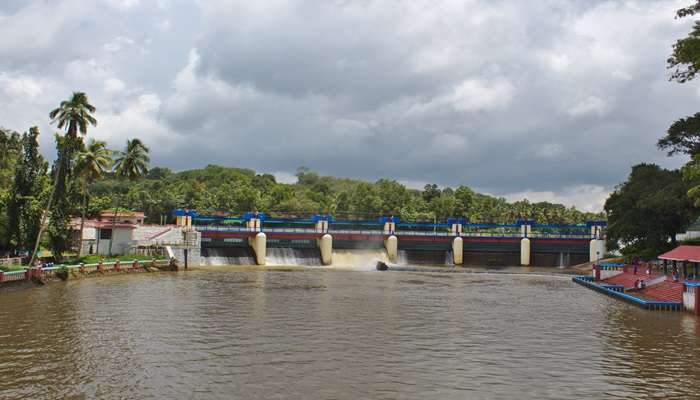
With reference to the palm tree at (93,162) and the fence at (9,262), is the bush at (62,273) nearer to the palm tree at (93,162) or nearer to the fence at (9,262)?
the fence at (9,262)

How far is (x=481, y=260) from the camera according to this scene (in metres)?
99.2

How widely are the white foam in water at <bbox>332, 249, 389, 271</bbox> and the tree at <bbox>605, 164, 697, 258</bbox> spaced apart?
1394 inches

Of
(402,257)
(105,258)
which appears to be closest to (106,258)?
(105,258)

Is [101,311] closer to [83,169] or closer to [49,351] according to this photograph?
[49,351]

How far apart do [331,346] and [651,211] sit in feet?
174

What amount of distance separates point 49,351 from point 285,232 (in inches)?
2620

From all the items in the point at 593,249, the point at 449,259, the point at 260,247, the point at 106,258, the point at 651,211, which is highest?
the point at 651,211

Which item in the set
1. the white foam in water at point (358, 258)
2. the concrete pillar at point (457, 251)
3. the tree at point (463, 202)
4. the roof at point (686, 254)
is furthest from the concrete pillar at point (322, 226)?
the tree at point (463, 202)

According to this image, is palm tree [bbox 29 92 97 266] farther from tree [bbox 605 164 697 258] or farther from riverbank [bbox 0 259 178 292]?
tree [bbox 605 164 697 258]

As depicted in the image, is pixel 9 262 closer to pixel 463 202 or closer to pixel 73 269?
pixel 73 269

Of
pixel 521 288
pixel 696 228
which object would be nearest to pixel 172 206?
pixel 521 288

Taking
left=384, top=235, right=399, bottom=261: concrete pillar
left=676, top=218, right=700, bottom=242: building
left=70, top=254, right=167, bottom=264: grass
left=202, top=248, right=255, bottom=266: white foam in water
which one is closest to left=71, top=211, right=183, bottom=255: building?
left=70, top=254, right=167, bottom=264: grass

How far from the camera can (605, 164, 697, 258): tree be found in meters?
58.6

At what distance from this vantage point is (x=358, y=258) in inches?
3652
